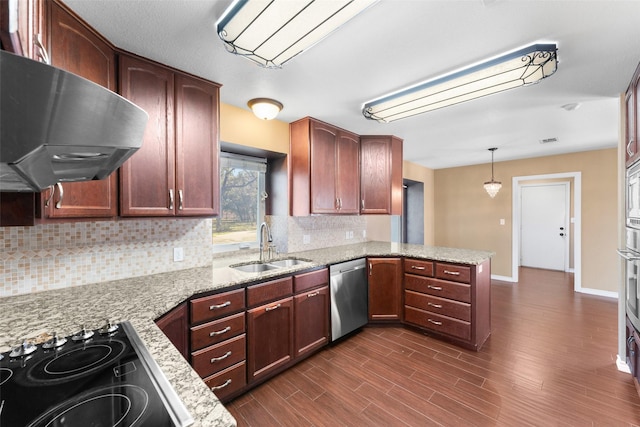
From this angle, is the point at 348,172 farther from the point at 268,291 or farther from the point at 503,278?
the point at 503,278

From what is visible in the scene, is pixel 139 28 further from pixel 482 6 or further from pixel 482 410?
pixel 482 410

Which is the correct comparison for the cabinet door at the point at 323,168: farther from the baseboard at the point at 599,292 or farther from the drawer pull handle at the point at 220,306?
the baseboard at the point at 599,292

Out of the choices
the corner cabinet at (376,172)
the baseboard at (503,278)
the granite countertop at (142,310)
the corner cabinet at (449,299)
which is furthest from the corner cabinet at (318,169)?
the baseboard at (503,278)

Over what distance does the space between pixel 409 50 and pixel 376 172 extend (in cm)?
194

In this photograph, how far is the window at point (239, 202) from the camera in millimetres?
2756

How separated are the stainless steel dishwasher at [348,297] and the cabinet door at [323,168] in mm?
678

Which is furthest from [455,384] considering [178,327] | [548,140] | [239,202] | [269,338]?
[548,140]

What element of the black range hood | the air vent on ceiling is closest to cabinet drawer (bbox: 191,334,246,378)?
the black range hood

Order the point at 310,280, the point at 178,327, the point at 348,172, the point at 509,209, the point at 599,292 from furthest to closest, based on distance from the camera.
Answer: the point at 509,209 < the point at 599,292 < the point at 348,172 < the point at 310,280 < the point at 178,327

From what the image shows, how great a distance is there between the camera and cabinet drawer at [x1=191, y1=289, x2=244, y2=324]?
168 cm

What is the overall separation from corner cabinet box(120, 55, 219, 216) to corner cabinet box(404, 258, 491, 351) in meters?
2.22

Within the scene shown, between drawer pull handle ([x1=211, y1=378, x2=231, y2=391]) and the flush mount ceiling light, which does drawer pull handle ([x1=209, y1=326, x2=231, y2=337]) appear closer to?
drawer pull handle ([x1=211, y1=378, x2=231, y2=391])

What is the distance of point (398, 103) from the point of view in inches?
91.0

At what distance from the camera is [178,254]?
2.21 m
